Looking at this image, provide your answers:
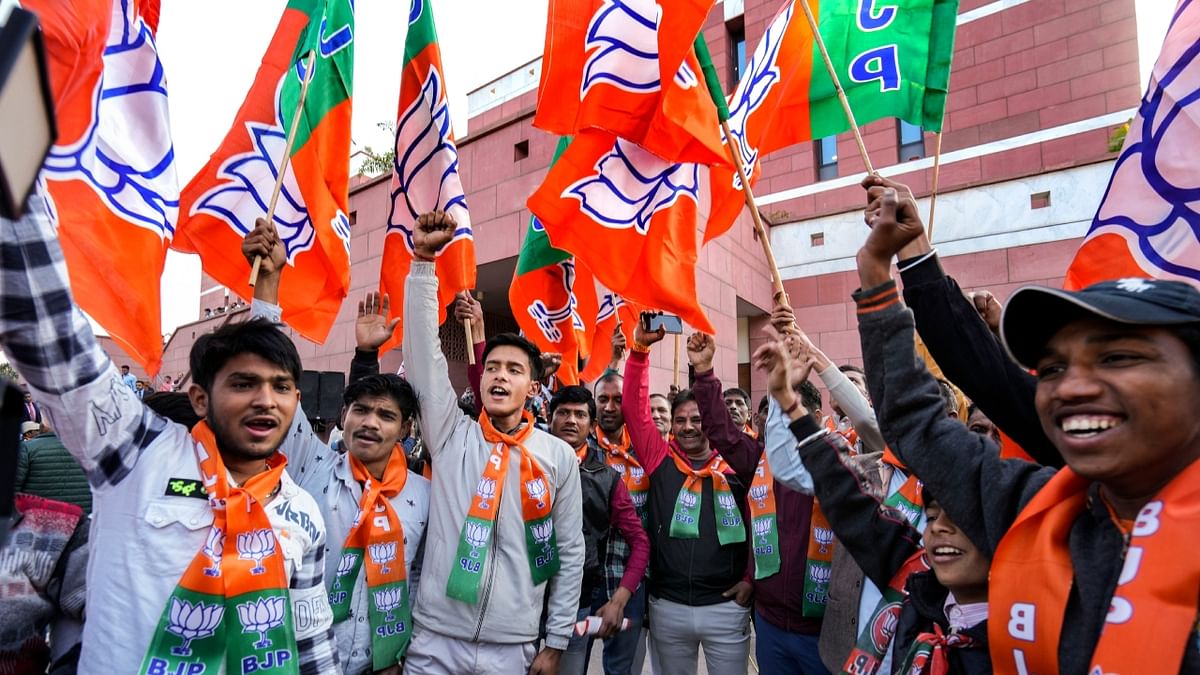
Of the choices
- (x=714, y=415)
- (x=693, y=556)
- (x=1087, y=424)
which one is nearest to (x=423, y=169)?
(x=714, y=415)

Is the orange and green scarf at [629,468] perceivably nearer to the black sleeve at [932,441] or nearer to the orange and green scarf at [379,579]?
the orange and green scarf at [379,579]

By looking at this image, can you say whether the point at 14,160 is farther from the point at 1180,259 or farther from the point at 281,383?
the point at 1180,259

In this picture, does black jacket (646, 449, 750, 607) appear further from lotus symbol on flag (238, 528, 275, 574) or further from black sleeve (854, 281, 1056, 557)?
lotus symbol on flag (238, 528, 275, 574)

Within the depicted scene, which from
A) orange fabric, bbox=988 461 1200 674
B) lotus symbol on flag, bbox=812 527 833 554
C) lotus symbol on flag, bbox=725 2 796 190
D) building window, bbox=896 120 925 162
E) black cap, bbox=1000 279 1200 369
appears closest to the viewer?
orange fabric, bbox=988 461 1200 674

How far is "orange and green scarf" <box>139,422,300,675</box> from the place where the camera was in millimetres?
1714

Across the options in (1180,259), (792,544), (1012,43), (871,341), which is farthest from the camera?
(1012,43)

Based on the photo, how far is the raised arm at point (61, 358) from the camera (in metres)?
1.28

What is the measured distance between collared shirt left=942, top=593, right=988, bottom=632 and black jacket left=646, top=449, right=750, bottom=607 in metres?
2.05

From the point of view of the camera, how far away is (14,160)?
0.56 meters

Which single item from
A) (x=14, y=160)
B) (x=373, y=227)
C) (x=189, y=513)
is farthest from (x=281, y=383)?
(x=373, y=227)

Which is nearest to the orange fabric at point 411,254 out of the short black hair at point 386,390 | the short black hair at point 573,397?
the short black hair at point 573,397

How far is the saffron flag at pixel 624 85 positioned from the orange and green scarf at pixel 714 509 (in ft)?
5.58

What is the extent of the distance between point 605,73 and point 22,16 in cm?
328

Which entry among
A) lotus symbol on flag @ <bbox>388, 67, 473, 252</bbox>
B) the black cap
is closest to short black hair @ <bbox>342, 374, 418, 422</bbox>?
lotus symbol on flag @ <bbox>388, 67, 473, 252</bbox>
